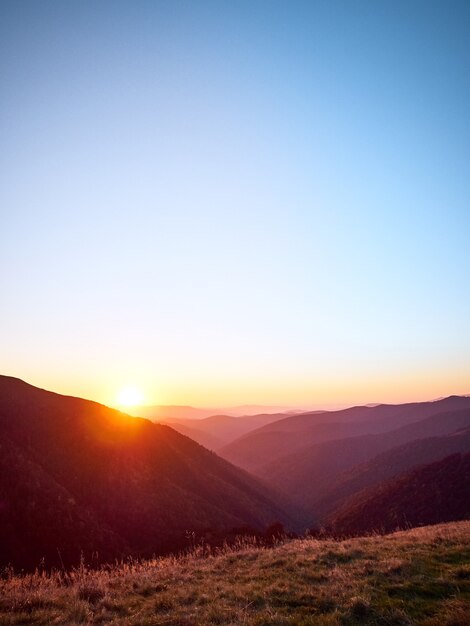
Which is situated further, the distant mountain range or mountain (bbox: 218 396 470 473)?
mountain (bbox: 218 396 470 473)

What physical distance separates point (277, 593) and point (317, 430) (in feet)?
440

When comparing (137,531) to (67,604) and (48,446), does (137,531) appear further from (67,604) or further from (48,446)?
(67,604)

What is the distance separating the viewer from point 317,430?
135m

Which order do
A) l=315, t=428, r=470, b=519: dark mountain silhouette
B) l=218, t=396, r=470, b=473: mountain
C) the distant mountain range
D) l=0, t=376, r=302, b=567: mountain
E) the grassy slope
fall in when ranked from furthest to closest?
l=218, t=396, r=470, b=473: mountain → l=315, t=428, r=470, b=519: dark mountain silhouette → the distant mountain range → l=0, t=376, r=302, b=567: mountain → the grassy slope

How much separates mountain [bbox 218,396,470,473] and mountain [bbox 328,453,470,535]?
6519cm

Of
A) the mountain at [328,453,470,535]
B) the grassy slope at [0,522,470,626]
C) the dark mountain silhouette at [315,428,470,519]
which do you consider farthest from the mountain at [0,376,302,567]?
the grassy slope at [0,522,470,626]

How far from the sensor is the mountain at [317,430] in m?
124

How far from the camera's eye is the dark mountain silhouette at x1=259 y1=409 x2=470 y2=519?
81.4 meters

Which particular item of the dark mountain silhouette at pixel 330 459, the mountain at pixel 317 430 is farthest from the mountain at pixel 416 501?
the mountain at pixel 317 430

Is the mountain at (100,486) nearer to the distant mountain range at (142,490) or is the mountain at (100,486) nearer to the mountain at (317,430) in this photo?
the distant mountain range at (142,490)

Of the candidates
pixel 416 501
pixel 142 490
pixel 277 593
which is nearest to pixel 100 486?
pixel 142 490

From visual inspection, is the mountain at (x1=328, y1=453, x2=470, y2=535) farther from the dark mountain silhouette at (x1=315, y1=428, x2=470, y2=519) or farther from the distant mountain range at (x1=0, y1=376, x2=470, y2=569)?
the dark mountain silhouette at (x1=315, y1=428, x2=470, y2=519)

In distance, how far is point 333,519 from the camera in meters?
51.9

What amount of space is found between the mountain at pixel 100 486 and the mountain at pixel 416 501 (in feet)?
40.2
